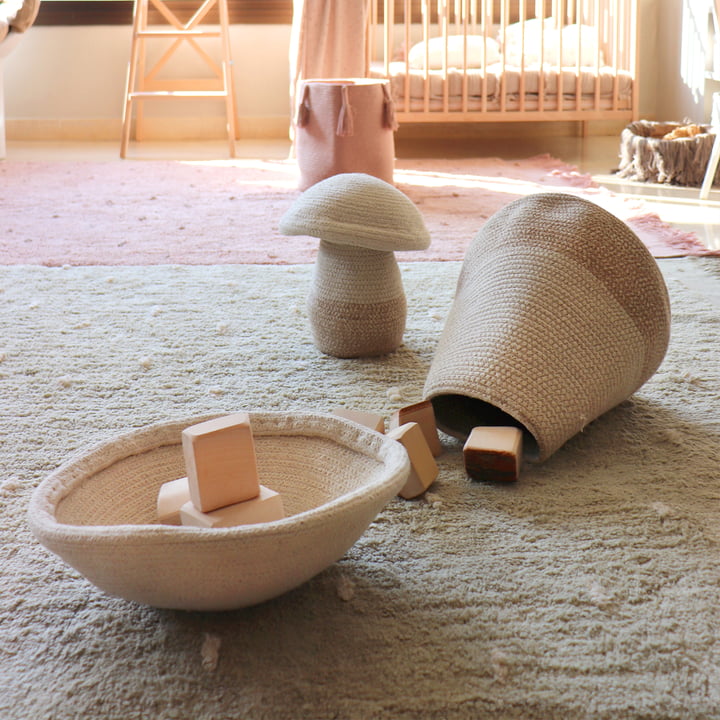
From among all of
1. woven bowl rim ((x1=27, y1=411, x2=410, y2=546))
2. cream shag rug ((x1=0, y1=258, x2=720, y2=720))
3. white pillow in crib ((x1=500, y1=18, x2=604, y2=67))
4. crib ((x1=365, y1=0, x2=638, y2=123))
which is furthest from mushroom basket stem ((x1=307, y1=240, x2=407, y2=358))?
white pillow in crib ((x1=500, y1=18, x2=604, y2=67))

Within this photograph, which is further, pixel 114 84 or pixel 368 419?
pixel 114 84

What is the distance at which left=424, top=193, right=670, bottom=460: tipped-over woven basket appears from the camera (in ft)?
3.49

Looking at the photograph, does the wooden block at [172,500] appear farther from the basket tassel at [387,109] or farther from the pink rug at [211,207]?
the basket tassel at [387,109]

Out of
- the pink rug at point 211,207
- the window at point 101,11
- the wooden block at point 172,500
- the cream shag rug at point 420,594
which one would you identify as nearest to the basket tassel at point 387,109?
the pink rug at point 211,207

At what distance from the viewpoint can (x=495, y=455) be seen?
40.2 inches

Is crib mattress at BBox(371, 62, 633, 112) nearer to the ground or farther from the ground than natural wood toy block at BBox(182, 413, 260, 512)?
farther from the ground

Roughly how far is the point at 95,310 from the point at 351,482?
1.03 metres

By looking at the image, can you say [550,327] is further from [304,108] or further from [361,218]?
[304,108]

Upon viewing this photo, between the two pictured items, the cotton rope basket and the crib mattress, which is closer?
the cotton rope basket

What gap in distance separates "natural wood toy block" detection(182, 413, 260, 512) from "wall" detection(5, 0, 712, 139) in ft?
12.6

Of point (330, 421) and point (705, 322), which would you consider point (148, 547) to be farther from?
point (705, 322)

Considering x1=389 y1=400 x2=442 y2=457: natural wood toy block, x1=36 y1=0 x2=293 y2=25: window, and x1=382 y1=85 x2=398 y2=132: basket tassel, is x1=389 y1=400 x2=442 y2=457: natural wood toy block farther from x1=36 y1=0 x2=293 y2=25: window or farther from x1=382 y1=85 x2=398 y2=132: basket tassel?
x1=36 y1=0 x2=293 y2=25: window

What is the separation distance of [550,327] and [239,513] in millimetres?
486

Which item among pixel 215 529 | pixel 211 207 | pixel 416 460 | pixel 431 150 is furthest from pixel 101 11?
pixel 215 529
